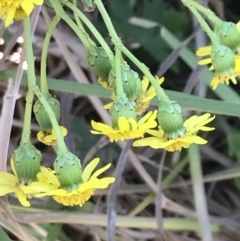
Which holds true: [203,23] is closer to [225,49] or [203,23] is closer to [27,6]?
[225,49]

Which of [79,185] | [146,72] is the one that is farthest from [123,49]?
[79,185]

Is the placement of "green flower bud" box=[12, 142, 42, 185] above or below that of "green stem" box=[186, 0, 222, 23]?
below

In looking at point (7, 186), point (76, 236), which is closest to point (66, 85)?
point (7, 186)

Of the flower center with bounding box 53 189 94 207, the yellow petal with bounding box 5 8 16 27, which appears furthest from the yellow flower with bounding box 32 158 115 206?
the yellow petal with bounding box 5 8 16 27

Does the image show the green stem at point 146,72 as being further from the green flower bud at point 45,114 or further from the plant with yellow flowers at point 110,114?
the green flower bud at point 45,114

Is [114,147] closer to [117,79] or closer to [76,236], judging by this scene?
[76,236]

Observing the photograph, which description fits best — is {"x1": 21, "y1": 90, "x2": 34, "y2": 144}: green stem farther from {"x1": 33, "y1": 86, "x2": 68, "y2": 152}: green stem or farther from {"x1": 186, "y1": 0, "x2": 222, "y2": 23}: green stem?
{"x1": 186, "y1": 0, "x2": 222, "y2": 23}: green stem

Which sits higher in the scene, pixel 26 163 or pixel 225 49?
pixel 225 49
